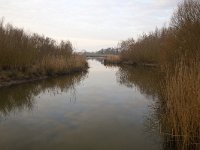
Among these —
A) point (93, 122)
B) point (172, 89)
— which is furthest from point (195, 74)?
point (93, 122)

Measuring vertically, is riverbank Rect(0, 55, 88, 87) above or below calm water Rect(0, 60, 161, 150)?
above

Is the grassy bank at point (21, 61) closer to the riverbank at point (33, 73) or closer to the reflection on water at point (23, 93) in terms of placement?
the riverbank at point (33, 73)

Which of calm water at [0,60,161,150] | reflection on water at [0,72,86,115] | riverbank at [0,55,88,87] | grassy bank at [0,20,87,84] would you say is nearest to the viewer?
calm water at [0,60,161,150]

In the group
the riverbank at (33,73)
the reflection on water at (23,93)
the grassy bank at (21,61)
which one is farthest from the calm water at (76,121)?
the grassy bank at (21,61)

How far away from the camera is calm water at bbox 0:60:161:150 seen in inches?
241

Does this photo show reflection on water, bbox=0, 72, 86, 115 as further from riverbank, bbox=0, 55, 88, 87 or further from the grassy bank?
the grassy bank

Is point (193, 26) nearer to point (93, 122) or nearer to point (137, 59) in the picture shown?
point (93, 122)

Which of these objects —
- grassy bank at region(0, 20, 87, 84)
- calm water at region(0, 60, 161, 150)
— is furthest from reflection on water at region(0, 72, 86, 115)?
grassy bank at region(0, 20, 87, 84)

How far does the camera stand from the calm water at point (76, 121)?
241 inches

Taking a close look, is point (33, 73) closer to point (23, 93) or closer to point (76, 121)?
point (23, 93)

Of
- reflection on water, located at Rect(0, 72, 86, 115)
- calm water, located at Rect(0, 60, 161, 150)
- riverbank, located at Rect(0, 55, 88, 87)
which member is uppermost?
riverbank, located at Rect(0, 55, 88, 87)

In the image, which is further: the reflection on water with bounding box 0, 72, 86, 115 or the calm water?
the reflection on water with bounding box 0, 72, 86, 115

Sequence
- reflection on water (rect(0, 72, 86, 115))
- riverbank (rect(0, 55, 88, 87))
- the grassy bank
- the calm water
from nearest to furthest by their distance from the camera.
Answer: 1. the calm water
2. reflection on water (rect(0, 72, 86, 115))
3. riverbank (rect(0, 55, 88, 87))
4. the grassy bank

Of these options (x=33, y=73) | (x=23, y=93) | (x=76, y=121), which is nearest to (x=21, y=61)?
(x=33, y=73)
